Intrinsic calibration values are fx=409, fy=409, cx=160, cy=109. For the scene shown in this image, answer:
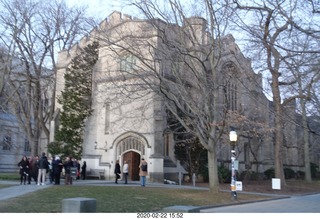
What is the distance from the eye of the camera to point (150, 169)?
31.5 metres

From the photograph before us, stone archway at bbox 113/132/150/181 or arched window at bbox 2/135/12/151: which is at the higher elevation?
arched window at bbox 2/135/12/151

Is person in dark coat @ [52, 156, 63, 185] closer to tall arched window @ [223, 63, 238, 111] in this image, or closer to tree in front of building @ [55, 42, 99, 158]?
tall arched window @ [223, 63, 238, 111]

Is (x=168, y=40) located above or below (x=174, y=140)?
above

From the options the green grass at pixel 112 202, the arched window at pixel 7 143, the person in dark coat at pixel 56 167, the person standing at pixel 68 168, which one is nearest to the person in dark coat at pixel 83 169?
the person standing at pixel 68 168

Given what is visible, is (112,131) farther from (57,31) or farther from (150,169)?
(57,31)

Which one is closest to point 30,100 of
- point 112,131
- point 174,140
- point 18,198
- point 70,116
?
point 70,116

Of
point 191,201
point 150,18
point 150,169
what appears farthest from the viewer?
point 150,169

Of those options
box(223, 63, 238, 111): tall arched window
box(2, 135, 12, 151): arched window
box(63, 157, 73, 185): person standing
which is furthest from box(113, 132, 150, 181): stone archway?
box(2, 135, 12, 151): arched window

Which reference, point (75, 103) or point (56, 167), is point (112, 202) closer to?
point (56, 167)

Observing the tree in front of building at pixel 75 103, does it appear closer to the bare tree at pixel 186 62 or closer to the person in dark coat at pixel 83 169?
the person in dark coat at pixel 83 169

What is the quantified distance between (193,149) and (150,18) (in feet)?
50.5

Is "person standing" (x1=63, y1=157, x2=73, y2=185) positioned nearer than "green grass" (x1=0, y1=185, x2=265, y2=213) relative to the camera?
No

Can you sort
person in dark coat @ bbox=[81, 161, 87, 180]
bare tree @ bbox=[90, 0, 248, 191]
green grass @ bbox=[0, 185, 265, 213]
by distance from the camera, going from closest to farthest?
green grass @ bbox=[0, 185, 265, 213] → bare tree @ bbox=[90, 0, 248, 191] → person in dark coat @ bbox=[81, 161, 87, 180]

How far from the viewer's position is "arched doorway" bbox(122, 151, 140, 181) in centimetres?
3328
